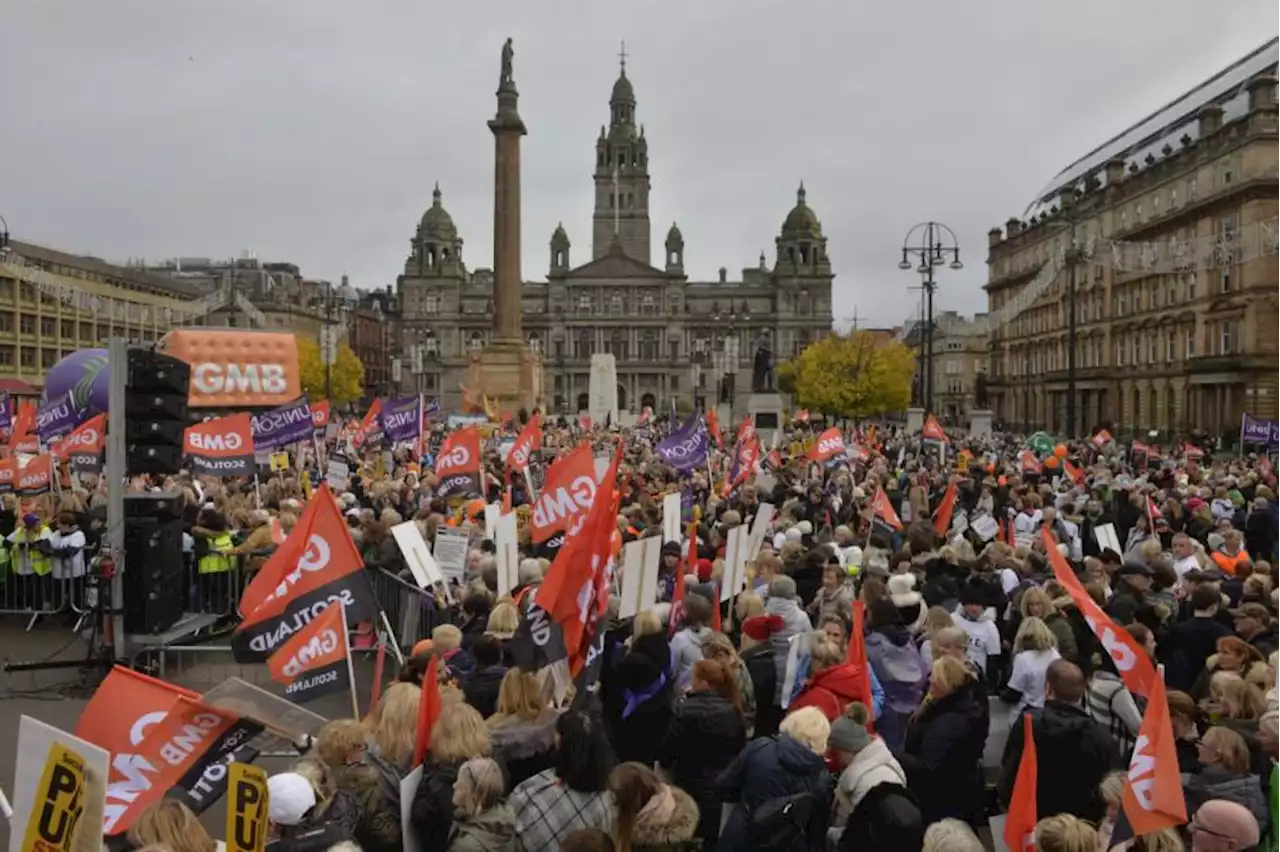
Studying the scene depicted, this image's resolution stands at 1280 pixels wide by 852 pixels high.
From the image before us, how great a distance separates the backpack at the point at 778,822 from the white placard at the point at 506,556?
4.28 m

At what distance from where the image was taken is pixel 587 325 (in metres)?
140

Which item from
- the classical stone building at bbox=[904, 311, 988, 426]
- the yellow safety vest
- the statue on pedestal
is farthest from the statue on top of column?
the classical stone building at bbox=[904, 311, 988, 426]

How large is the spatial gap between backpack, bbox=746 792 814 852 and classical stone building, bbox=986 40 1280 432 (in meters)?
28.8

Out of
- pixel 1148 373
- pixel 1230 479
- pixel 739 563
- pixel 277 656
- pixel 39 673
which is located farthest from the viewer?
pixel 1148 373

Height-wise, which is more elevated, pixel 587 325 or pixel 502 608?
pixel 587 325

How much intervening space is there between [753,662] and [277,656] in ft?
9.59

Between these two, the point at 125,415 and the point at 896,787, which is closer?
the point at 896,787

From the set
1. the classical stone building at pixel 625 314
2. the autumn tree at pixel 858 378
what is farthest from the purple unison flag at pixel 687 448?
the classical stone building at pixel 625 314

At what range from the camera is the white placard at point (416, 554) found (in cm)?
991

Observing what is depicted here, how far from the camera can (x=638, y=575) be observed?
28.6 ft

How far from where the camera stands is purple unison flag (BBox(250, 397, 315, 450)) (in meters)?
18.4

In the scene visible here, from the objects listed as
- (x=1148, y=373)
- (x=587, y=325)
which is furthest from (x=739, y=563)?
(x=587, y=325)

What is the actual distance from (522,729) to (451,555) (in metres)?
5.83

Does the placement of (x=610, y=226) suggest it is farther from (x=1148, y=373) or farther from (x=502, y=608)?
(x=502, y=608)
